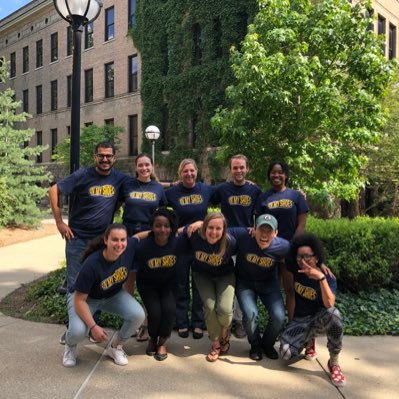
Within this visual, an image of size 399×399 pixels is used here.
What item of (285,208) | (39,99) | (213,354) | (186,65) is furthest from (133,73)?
(213,354)

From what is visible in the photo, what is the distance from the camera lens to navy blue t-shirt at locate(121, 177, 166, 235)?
4.46 metres

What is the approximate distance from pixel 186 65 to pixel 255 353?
18575 millimetres

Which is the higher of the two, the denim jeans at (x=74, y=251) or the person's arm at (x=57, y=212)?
the person's arm at (x=57, y=212)

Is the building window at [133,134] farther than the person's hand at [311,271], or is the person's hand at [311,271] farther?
the building window at [133,134]

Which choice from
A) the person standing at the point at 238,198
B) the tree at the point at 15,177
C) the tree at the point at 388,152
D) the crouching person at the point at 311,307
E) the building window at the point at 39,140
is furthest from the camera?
the building window at the point at 39,140

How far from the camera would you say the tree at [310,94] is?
8.24 metres

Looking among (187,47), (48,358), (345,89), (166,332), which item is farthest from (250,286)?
(187,47)

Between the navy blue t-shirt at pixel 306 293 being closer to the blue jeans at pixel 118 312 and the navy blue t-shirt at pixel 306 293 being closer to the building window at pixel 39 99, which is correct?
the blue jeans at pixel 118 312

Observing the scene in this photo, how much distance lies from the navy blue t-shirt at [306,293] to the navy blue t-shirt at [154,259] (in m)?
1.10

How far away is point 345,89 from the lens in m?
8.98

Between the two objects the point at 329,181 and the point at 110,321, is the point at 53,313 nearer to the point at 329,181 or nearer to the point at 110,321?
the point at 110,321

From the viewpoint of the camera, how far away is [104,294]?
3.88 metres

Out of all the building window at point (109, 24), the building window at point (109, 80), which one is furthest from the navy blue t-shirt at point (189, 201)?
the building window at point (109, 24)

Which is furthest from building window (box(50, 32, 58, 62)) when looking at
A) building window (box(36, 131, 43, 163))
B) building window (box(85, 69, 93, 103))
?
building window (box(36, 131, 43, 163))
